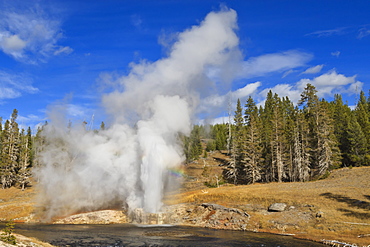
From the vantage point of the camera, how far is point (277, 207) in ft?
134

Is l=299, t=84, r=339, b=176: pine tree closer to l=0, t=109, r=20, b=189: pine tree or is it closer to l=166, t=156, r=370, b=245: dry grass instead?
l=166, t=156, r=370, b=245: dry grass

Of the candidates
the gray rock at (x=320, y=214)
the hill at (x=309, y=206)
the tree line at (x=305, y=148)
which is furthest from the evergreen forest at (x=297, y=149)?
the gray rock at (x=320, y=214)

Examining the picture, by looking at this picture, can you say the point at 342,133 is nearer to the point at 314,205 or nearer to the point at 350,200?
the point at 350,200

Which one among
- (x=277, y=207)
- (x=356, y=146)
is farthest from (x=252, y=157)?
(x=277, y=207)

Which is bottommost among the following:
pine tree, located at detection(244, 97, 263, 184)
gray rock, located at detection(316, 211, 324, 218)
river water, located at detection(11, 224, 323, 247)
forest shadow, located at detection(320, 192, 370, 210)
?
river water, located at detection(11, 224, 323, 247)

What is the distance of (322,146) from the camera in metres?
64.0

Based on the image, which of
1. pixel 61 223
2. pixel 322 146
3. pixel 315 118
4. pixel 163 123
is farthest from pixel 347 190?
pixel 61 223

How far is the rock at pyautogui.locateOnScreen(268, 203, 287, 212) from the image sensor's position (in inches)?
1587

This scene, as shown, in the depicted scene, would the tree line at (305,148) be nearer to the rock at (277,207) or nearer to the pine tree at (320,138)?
the pine tree at (320,138)

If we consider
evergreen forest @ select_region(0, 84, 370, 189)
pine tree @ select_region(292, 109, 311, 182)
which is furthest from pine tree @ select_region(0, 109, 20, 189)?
pine tree @ select_region(292, 109, 311, 182)

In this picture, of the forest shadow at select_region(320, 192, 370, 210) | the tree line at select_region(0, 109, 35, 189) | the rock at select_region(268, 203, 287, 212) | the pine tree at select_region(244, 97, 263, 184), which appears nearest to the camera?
the forest shadow at select_region(320, 192, 370, 210)

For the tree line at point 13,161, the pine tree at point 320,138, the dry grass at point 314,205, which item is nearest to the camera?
the dry grass at point 314,205

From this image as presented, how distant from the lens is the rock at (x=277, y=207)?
40.3 metres

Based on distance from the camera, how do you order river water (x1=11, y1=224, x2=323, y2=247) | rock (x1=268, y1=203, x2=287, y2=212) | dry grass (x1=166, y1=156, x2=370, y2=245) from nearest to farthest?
1. river water (x1=11, y1=224, x2=323, y2=247)
2. dry grass (x1=166, y1=156, x2=370, y2=245)
3. rock (x1=268, y1=203, x2=287, y2=212)
